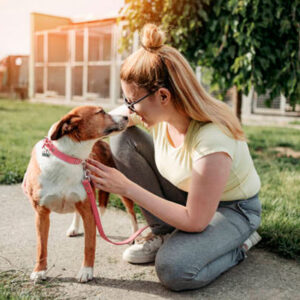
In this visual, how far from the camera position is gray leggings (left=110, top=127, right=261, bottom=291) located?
5.63 ft

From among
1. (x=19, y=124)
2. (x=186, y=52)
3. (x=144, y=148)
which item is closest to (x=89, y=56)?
(x=19, y=124)

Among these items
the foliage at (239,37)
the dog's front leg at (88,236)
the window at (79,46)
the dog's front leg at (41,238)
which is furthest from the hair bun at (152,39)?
the window at (79,46)

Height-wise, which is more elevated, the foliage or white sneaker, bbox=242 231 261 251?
the foliage

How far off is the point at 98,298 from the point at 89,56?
12.8 metres

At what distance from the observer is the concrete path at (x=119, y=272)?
170 centimetres

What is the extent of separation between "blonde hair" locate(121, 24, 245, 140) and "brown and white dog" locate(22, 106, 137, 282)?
0.94 feet

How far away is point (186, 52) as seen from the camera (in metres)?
4.96

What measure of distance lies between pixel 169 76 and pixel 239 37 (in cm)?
290

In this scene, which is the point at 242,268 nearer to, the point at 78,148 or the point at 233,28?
the point at 78,148

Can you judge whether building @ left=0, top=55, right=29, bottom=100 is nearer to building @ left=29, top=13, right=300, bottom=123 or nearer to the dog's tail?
building @ left=29, top=13, right=300, bottom=123

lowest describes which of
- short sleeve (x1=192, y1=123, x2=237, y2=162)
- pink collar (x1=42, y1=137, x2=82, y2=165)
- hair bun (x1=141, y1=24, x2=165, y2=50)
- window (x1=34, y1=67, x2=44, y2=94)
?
window (x1=34, y1=67, x2=44, y2=94)

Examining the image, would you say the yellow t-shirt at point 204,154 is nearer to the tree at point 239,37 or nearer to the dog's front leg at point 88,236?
the dog's front leg at point 88,236

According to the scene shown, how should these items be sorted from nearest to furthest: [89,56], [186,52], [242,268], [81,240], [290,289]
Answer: [290,289] → [242,268] → [81,240] → [186,52] → [89,56]

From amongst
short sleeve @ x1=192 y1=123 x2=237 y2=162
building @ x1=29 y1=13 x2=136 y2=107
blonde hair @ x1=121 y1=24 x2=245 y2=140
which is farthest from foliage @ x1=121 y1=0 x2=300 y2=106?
building @ x1=29 y1=13 x2=136 y2=107
